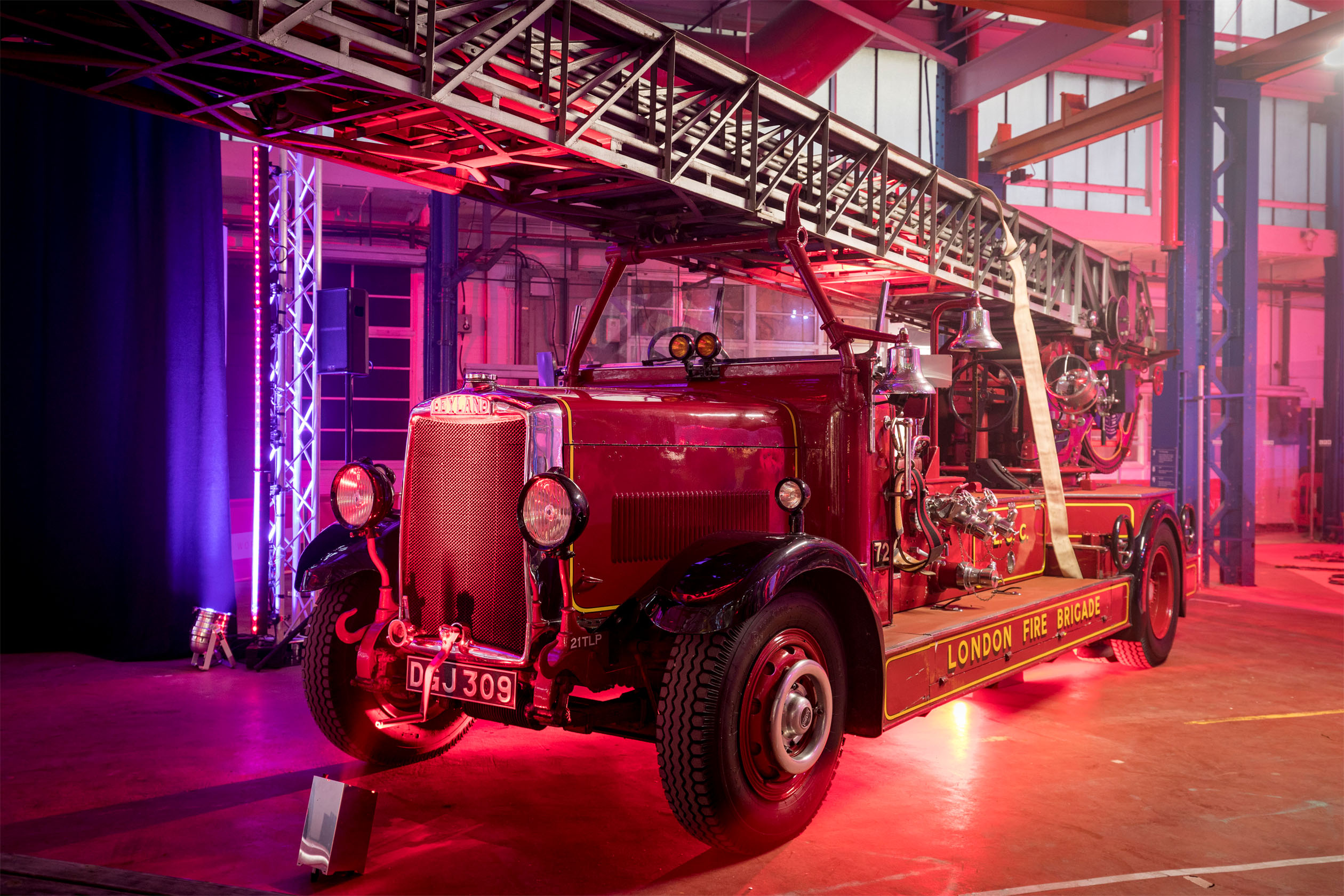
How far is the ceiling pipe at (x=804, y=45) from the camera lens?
10.1 m

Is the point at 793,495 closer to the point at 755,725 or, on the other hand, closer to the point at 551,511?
the point at 755,725

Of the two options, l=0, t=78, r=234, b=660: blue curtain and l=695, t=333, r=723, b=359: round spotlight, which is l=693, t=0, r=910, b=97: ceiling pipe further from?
l=695, t=333, r=723, b=359: round spotlight

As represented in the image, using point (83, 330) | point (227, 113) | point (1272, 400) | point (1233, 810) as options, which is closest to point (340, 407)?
point (83, 330)

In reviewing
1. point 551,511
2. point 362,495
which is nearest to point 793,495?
point 551,511

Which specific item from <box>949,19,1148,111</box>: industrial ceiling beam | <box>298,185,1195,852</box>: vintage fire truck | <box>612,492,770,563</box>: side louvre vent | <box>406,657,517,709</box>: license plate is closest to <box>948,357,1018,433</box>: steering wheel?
<box>298,185,1195,852</box>: vintage fire truck

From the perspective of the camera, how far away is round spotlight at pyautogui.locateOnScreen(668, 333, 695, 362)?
15.0 ft

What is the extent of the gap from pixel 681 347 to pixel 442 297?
8354 mm

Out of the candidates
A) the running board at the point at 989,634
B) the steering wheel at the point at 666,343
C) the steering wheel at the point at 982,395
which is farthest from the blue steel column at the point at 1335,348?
the steering wheel at the point at 666,343

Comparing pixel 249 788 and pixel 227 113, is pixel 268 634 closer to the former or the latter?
pixel 249 788

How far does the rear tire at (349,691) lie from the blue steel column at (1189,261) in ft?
30.1

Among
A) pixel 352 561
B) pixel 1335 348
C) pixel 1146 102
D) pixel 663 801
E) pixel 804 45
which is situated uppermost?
pixel 1146 102

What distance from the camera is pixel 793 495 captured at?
364cm

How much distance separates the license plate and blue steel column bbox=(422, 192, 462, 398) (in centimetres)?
922

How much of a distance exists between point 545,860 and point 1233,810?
2.68m
